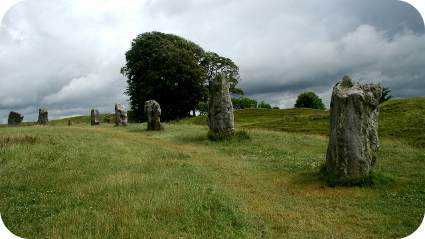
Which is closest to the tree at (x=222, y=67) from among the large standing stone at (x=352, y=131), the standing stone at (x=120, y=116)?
the standing stone at (x=120, y=116)

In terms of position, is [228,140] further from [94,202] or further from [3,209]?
[3,209]

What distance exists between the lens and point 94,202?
19.2ft

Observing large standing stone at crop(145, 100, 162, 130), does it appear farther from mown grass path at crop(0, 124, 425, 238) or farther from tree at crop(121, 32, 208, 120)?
tree at crop(121, 32, 208, 120)

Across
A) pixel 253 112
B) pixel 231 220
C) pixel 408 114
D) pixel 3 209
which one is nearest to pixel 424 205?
pixel 231 220

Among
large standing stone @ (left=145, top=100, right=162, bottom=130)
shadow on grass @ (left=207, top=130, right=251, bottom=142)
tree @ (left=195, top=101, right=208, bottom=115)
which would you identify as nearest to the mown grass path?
shadow on grass @ (left=207, top=130, right=251, bottom=142)

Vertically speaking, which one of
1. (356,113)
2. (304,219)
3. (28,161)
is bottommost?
(304,219)

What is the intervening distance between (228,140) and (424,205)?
11823 millimetres

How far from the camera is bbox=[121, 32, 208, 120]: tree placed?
44.1 meters

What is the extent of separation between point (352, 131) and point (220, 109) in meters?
11.1

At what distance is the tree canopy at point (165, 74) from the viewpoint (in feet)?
145

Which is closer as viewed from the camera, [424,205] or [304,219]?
[304,219]

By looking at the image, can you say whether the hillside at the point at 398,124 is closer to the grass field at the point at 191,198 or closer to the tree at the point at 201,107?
the grass field at the point at 191,198

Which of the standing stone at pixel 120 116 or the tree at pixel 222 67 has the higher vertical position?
the tree at pixel 222 67

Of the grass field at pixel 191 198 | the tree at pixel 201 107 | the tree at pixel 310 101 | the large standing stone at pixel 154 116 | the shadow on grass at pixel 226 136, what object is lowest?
the grass field at pixel 191 198
